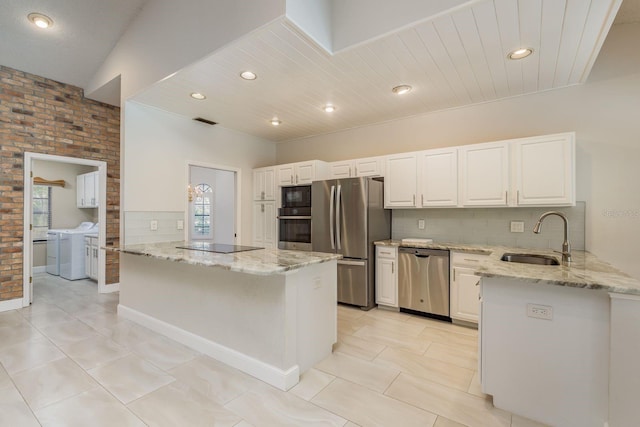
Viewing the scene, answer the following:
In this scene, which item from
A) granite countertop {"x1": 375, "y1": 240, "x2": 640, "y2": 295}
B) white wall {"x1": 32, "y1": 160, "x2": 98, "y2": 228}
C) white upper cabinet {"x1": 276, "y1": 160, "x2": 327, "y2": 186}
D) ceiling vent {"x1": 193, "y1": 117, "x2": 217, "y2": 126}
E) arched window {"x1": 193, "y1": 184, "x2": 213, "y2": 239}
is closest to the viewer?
granite countertop {"x1": 375, "y1": 240, "x2": 640, "y2": 295}

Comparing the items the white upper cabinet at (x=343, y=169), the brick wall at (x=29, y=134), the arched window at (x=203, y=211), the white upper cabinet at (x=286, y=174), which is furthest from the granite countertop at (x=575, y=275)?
the arched window at (x=203, y=211)

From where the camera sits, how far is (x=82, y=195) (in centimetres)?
624

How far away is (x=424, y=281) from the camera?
136 inches

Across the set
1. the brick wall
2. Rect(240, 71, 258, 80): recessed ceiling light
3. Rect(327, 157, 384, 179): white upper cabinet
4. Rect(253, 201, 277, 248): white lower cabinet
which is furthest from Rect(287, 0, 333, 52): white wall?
the brick wall

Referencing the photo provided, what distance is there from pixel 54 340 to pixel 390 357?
3.22 m

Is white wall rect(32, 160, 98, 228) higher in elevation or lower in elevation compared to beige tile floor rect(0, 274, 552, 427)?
higher

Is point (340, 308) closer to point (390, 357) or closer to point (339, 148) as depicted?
point (390, 357)

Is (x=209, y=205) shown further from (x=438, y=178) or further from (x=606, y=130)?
(x=606, y=130)

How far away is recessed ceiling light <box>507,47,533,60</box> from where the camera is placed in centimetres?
244

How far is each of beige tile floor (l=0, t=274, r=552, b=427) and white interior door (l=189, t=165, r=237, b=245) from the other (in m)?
4.58

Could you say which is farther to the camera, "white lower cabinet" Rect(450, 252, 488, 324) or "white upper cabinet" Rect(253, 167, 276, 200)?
"white upper cabinet" Rect(253, 167, 276, 200)

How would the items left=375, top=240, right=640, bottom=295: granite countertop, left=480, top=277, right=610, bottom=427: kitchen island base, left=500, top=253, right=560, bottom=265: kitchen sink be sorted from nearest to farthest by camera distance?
1. left=375, top=240, right=640, bottom=295: granite countertop
2. left=480, top=277, right=610, bottom=427: kitchen island base
3. left=500, top=253, right=560, bottom=265: kitchen sink

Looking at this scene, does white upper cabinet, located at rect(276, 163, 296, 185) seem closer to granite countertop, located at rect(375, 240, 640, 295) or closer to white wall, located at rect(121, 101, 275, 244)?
white wall, located at rect(121, 101, 275, 244)

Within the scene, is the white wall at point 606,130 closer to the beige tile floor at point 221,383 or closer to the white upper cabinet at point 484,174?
the white upper cabinet at point 484,174
